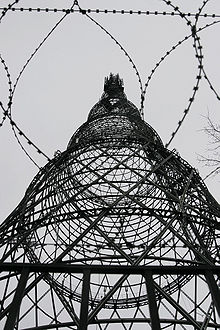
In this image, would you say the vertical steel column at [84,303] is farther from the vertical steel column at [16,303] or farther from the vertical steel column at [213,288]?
the vertical steel column at [213,288]

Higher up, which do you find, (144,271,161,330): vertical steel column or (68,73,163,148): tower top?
(68,73,163,148): tower top

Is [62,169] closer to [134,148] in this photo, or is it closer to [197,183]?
[134,148]

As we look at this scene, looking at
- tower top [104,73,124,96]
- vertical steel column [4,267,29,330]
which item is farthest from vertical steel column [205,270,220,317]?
tower top [104,73,124,96]

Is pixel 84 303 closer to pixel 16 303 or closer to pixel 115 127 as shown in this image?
pixel 16 303

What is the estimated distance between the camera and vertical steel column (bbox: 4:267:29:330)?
328 centimetres

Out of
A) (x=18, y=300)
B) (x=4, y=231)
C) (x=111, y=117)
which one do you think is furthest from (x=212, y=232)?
(x=111, y=117)

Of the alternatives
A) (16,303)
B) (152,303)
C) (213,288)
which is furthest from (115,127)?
(152,303)

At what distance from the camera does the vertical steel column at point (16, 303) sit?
129 inches

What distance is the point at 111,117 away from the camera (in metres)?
11.7

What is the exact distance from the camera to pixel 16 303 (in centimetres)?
352

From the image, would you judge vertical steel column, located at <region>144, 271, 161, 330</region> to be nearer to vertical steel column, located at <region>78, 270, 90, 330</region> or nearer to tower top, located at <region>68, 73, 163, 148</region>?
vertical steel column, located at <region>78, 270, 90, 330</region>

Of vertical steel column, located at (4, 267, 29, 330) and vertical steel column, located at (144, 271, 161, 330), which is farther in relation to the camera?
vertical steel column, located at (4, 267, 29, 330)

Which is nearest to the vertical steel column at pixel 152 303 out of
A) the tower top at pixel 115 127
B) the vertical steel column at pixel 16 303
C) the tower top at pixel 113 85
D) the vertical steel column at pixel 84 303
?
the vertical steel column at pixel 84 303

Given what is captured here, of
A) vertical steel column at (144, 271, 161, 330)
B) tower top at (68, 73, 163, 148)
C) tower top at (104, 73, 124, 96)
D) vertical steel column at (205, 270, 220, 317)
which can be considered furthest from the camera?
tower top at (104, 73, 124, 96)
